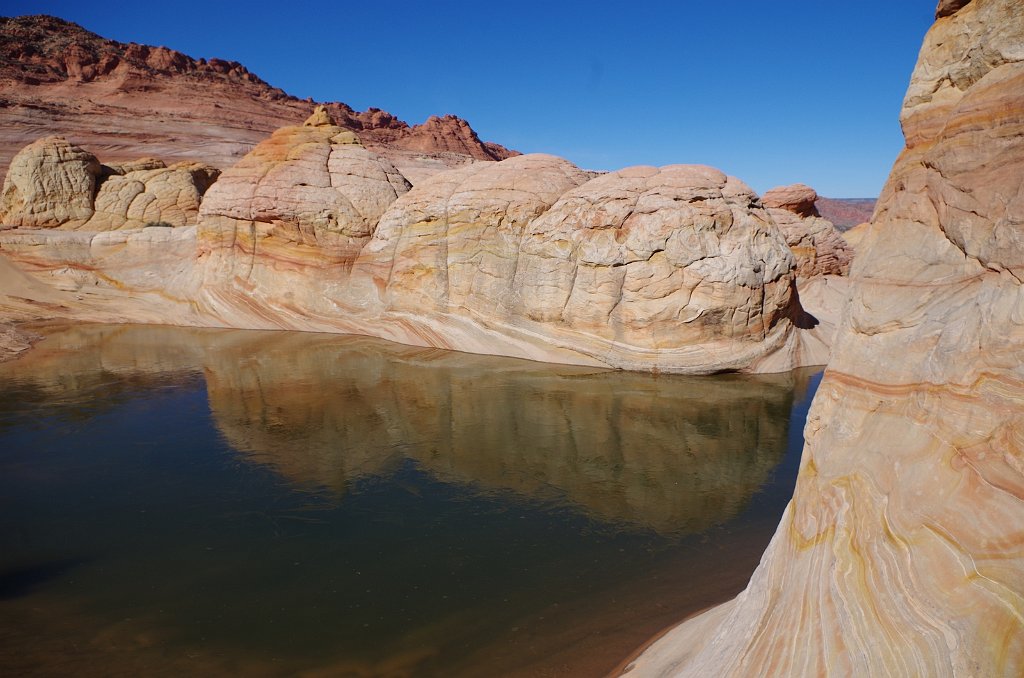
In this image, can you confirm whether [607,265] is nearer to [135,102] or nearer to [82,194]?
[82,194]

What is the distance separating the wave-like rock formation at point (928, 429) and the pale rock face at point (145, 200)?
61.0 ft

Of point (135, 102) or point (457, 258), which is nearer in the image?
point (457, 258)

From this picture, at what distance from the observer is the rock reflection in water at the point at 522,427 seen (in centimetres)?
664

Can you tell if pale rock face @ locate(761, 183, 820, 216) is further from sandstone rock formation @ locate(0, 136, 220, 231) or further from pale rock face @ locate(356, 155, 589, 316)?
sandstone rock formation @ locate(0, 136, 220, 231)

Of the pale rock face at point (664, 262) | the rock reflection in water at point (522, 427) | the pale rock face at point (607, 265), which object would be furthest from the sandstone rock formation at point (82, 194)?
the pale rock face at point (664, 262)

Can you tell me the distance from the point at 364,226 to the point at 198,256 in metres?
4.84

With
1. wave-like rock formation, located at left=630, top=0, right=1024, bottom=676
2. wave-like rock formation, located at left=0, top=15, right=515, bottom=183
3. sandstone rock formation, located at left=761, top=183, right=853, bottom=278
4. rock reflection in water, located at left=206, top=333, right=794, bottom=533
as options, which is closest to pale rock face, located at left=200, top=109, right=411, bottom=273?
rock reflection in water, located at left=206, top=333, right=794, bottom=533

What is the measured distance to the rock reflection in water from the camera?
21.8ft

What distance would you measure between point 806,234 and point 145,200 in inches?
807

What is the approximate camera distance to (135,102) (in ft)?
137

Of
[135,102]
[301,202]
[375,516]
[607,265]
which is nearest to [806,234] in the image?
[607,265]

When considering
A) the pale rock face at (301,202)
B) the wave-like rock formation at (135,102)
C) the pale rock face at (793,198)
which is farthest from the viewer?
the wave-like rock formation at (135,102)

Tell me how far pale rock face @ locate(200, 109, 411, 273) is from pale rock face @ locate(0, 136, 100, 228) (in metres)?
5.00

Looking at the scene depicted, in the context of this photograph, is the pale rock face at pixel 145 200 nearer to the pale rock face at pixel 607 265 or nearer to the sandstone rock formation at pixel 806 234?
the pale rock face at pixel 607 265
